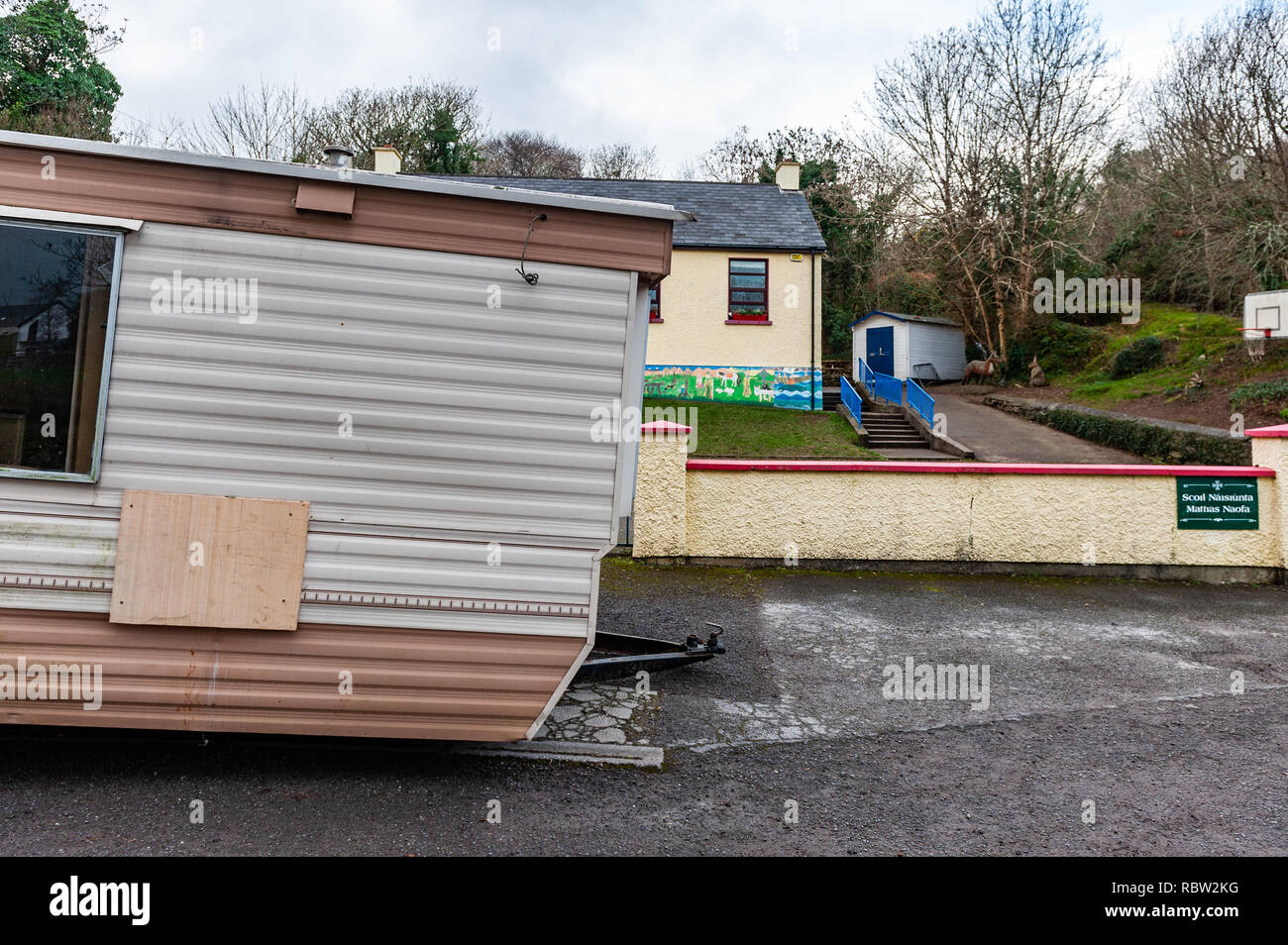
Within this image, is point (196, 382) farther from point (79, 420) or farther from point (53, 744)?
point (53, 744)

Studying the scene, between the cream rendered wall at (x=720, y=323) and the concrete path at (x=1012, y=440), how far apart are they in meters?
4.40

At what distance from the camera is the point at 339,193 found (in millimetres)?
3695

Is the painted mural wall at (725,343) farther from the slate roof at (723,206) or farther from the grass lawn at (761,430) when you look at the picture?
the grass lawn at (761,430)

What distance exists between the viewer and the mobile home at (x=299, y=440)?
3.54m

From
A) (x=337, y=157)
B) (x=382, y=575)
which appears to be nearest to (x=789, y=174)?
(x=337, y=157)

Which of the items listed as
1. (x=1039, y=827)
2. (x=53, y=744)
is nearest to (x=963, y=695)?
(x=1039, y=827)

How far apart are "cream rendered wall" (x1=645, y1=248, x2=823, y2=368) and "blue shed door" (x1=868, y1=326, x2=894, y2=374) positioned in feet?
26.1

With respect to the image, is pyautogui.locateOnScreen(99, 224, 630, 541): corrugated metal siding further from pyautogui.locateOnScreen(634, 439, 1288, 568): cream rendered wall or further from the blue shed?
the blue shed

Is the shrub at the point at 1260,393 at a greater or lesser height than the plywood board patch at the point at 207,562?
greater

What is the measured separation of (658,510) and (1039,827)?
5.97 metres

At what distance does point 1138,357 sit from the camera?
2244 cm

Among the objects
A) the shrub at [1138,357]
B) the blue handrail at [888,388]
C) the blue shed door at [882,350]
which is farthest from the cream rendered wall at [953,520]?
the blue shed door at [882,350]

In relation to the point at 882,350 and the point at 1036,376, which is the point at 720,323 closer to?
the point at 882,350

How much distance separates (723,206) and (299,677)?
21357 millimetres
